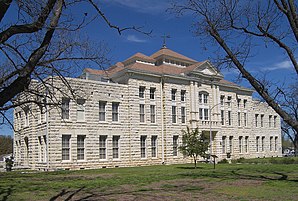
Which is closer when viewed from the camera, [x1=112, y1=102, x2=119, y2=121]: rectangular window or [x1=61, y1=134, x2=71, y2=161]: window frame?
[x1=61, y1=134, x2=71, y2=161]: window frame

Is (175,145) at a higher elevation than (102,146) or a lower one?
Answer: lower

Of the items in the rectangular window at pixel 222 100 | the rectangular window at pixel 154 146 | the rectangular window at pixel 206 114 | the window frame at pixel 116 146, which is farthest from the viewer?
the rectangular window at pixel 222 100

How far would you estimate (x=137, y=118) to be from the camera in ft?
135

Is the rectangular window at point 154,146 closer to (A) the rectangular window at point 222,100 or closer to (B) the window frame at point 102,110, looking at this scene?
(B) the window frame at point 102,110

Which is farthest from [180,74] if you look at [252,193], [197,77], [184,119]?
[252,193]

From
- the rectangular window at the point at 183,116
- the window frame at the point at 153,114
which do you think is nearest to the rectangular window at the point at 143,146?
the window frame at the point at 153,114

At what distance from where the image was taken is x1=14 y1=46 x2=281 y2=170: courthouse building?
3644cm

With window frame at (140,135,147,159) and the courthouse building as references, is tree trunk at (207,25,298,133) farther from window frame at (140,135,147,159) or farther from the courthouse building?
window frame at (140,135,147,159)

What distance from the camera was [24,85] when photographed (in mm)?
6945

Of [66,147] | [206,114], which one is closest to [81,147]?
[66,147]

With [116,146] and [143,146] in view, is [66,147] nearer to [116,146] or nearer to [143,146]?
[116,146]

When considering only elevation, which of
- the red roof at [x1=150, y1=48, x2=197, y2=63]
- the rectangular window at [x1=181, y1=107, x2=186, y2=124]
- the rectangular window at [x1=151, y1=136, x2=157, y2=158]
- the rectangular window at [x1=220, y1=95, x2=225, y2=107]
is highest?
the red roof at [x1=150, y1=48, x2=197, y2=63]

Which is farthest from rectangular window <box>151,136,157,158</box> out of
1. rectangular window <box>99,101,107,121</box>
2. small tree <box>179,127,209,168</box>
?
small tree <box>179,127,209,168</box>

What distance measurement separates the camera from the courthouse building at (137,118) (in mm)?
36438
